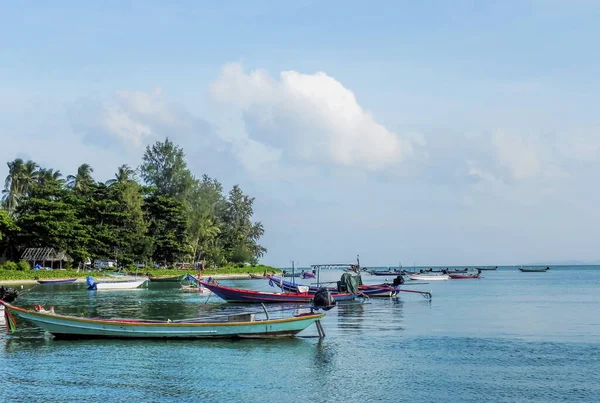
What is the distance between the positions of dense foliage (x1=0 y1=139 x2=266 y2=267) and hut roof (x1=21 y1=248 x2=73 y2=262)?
97 cm

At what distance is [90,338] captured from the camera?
84.7 feet

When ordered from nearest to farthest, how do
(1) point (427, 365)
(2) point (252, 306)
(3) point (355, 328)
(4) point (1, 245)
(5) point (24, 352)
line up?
(1) point (427, 365), (5) point (24, 352), (3) point (355, 328), (2) point (252, 306), (4) point (1, 245)

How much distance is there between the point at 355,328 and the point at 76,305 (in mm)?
22293

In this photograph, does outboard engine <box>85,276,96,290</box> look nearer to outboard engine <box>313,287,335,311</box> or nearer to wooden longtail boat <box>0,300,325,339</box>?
wooden longtail boat <box>0,300,325,339</box>

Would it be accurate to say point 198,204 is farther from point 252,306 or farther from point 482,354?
point 482,354

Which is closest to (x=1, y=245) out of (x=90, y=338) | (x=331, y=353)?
(x=90, y=338)

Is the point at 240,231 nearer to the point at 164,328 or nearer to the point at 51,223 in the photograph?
the point at 51,223

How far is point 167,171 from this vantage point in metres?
94.6

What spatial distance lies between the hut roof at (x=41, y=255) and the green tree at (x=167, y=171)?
22.0 meters

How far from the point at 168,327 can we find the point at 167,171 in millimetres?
71820

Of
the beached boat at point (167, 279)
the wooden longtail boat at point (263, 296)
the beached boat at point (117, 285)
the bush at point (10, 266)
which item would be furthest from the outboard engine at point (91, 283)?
the beached boat at point (167, 279)

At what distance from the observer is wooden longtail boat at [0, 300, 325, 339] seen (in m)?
24.9

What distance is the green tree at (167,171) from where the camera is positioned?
309 feet

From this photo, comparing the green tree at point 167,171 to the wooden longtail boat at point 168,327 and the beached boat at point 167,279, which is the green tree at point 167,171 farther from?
the wooden longtail boat at point 168,327
